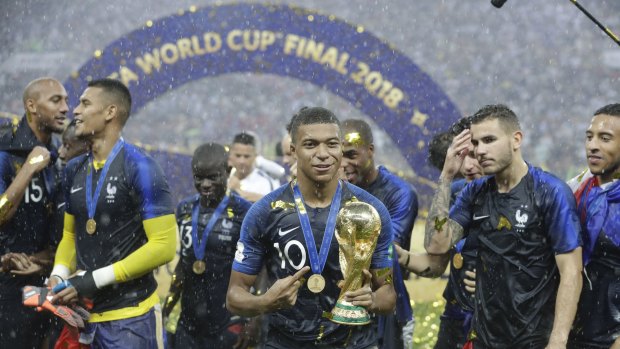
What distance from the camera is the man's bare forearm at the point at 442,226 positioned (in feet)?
16.9

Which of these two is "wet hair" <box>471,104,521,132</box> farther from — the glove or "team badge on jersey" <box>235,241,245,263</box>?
the glove

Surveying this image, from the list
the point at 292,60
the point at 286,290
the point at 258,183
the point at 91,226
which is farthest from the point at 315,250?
the point at 292,60

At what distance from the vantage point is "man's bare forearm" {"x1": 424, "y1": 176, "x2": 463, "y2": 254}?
516 centimetres

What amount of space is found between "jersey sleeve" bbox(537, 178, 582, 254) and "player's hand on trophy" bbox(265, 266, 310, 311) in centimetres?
134

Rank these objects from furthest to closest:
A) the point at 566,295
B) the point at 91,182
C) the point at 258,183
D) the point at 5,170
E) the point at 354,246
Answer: the point at 258,183, the point at 5,170, the point at 91,182, the point at 566,295, the point at 354,246

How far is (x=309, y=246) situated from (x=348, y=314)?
16.7 inches

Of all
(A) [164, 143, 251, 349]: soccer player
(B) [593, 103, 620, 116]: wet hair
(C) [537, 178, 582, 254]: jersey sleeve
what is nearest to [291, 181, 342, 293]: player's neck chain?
(C) [537, 178, 582, 254]: jersey sleeve

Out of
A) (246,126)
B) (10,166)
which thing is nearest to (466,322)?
(10,166)

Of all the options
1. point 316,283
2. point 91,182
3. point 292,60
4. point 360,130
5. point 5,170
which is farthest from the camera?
point 292,60

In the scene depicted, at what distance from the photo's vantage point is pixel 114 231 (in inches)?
216

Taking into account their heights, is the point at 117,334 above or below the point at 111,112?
below

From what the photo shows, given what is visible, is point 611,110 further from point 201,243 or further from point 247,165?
point 247,165

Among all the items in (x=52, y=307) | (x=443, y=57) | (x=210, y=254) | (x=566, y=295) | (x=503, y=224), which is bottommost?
(x=52, y=307)

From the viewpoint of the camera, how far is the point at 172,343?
6863 millimetres
